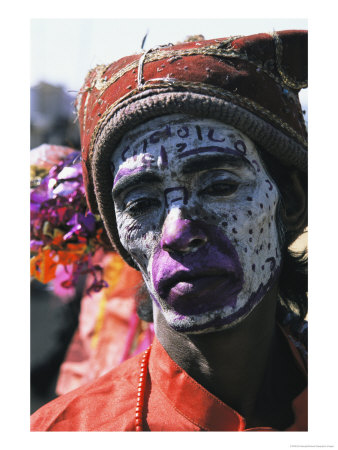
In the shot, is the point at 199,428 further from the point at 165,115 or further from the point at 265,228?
the point at 165,115

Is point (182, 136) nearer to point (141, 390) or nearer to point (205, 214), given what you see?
point (205, 214)

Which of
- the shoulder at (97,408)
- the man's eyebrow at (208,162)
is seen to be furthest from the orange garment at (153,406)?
the man's eyebrow at (208,162)

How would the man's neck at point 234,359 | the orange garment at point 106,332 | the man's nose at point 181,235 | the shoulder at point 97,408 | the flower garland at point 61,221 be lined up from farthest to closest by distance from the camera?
1. the orange garment at point 106,332
2. the flower garland at point 61,221
3. the shoulder at point 97,408
4. the man's neck at point 234,359
5. the man's nose at point 181,235

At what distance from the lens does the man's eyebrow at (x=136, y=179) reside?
7.19 feet

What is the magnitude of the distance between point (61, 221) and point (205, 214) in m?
1.20

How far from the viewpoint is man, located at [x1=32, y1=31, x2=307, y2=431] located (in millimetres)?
2111

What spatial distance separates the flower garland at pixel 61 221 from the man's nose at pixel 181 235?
3.36 feet

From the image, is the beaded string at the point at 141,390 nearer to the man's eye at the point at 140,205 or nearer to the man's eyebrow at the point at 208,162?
the man's eye at the point at 140,205

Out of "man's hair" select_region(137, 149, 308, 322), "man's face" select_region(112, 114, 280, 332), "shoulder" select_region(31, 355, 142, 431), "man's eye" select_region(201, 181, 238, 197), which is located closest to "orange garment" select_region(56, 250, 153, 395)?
"man's hair" select_region(137, 149, 308, 322)

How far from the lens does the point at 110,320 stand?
4.78m

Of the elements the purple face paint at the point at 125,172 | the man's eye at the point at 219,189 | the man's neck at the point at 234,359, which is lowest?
the man's neck at the point at 234,359

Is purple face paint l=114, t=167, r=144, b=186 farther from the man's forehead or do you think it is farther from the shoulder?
the shoulder

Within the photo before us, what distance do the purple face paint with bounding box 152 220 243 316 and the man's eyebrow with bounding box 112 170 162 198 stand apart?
0.72ft
